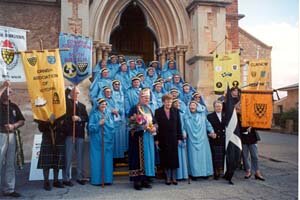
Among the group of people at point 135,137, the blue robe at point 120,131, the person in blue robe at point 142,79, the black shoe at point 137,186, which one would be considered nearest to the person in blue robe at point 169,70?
the person in blue robe at point 142,79

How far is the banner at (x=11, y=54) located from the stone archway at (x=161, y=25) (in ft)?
11.6

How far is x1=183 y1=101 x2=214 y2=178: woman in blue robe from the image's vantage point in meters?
6.39

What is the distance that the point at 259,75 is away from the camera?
7195 millimetres

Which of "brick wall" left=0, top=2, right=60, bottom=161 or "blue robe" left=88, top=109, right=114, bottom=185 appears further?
"brick wall" left=0, top=2, right=60, bottom=161

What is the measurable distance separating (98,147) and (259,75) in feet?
12.3

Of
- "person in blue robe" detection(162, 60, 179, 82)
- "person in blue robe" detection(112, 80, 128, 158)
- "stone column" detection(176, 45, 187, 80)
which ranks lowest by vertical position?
"person in blue robe" detection(112, 80, 128, 158)

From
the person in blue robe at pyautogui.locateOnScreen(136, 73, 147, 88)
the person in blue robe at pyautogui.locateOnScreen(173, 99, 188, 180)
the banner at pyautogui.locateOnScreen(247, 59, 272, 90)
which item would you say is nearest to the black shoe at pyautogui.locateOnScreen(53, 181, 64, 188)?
the person in blue robe at pyautogui.locateOnScreen(173, 99, 188, 180)

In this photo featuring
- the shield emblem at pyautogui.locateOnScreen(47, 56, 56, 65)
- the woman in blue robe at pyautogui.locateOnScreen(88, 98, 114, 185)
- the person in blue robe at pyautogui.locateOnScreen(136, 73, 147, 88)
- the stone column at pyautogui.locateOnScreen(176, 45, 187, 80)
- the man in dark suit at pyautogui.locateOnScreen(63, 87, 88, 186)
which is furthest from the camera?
the stone column at pyautogui.locateOnScreen(176, 45, 187, 80)

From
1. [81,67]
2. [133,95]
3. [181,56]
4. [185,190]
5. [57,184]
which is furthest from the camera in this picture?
[181,56]

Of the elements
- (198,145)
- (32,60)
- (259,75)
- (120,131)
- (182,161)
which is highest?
(32,60)

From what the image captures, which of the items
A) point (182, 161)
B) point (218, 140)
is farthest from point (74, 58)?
point (218, 140)

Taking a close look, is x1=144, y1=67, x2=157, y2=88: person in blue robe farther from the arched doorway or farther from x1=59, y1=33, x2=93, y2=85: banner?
the arched doorway

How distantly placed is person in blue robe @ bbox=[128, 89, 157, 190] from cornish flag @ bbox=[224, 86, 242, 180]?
1513 millimetres

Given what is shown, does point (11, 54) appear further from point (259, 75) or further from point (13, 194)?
point (259, 75)
